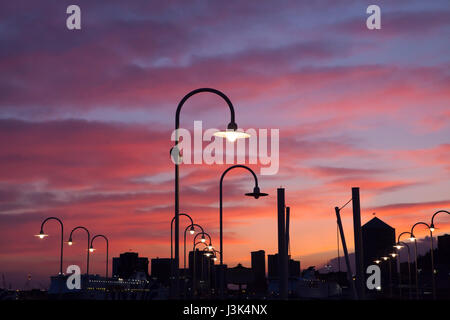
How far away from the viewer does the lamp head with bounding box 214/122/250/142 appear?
1858 centimetres

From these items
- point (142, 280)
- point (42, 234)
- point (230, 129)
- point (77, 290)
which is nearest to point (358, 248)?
point (42, 234)

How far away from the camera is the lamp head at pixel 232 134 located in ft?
61.0

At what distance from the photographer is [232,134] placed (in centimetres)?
1864

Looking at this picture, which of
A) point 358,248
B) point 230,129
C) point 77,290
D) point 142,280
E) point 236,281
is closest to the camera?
point 230,129

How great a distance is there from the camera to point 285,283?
51.3m

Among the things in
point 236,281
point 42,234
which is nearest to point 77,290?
point 42,234
